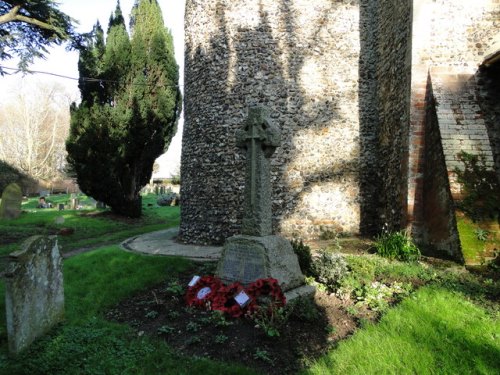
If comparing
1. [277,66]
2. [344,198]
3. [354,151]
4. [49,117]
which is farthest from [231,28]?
[49,117]

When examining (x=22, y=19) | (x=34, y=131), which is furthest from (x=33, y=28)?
(x=34, y=131)

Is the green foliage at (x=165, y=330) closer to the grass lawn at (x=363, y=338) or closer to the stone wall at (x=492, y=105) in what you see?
the grass lawn at (x=363, y=338)

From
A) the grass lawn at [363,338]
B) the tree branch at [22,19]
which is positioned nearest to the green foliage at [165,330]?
the grass lawn at [363,338]

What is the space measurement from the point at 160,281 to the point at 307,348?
307cm

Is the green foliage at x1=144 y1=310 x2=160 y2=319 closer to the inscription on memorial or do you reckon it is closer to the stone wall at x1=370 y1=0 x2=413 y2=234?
the inscription on memorial

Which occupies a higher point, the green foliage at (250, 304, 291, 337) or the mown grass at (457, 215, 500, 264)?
the mown grass at (457, 215, 500, 264)

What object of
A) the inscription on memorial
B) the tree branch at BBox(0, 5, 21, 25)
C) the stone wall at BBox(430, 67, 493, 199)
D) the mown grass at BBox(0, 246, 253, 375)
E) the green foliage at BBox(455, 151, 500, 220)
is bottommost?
the mown grass at BBox(0, 246, 253, 375)

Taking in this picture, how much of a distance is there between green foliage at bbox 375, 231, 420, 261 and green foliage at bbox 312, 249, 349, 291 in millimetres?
1877

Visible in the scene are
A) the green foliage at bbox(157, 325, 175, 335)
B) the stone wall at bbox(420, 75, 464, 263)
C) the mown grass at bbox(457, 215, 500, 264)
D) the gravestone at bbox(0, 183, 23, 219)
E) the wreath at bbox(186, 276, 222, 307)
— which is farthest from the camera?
the gravestone at bbox(0, 183, 23, 219)

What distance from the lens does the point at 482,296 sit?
440 cm

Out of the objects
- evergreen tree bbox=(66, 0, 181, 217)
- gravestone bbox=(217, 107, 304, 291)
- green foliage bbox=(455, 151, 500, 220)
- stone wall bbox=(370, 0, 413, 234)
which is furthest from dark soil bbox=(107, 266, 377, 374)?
evergreen tree bbox=(66, 0, 181, 217)

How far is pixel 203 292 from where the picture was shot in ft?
15.2

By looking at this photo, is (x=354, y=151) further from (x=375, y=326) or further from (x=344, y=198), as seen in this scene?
(x=375, y=326)

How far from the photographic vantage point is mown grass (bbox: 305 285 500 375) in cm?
295
